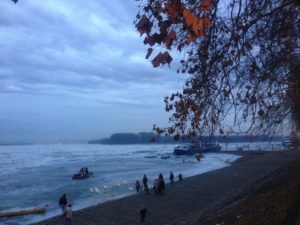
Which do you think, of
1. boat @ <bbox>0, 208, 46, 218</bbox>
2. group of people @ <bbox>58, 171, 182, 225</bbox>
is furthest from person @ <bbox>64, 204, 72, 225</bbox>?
boat @ <bbox>0, 208, 46, 218</bbox>

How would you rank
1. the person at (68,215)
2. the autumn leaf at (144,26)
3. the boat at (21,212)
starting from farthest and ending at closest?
the boat at (21,212), the person at (68,215), the autumn leaf at (144,26)

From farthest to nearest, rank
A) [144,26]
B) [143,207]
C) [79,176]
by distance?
[79,176] < [143,207] < [144,26]

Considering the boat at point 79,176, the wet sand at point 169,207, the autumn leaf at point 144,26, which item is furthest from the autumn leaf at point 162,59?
the boat at point 79,176

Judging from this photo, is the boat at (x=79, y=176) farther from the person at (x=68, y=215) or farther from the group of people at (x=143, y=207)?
the person at (x=68, y=215)

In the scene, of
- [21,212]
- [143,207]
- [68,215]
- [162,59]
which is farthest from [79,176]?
[162,59]

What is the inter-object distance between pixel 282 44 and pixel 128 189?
31778mm

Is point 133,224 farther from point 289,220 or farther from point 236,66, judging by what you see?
point 236,66

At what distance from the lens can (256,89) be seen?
356 inches

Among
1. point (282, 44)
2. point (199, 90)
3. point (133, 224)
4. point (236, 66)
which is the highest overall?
point (282, 44)

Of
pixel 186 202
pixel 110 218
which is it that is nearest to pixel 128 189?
pixel 186 202

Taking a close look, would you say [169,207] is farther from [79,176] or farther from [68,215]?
[79,176]

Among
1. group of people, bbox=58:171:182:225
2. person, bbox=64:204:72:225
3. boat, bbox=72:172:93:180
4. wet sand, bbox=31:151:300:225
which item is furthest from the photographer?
boat, bbox=72:172:93:180

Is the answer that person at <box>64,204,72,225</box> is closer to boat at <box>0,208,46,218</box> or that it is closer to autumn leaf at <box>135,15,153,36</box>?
boat at <box>0,208,46,218</box>

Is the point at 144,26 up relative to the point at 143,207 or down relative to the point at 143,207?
up
